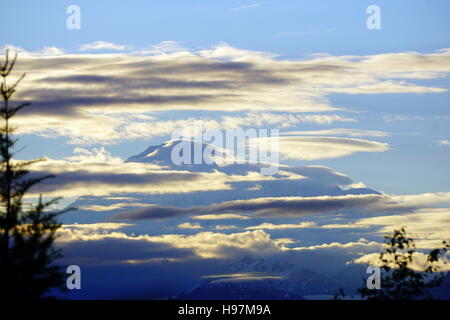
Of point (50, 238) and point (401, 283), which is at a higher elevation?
point (50, 238)

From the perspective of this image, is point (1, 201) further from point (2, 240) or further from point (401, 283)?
point (401, 283)

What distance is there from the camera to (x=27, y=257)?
175ft
